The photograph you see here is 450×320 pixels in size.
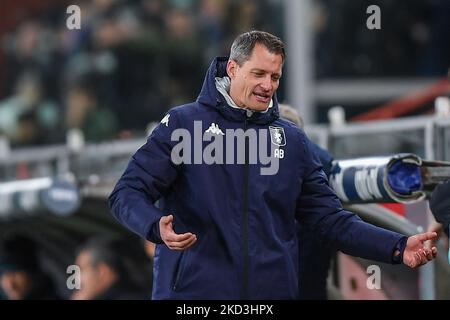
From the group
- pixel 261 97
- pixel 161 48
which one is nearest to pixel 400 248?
pixel 261 97

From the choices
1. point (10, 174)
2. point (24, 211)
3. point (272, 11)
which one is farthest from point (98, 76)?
point (24, 211)

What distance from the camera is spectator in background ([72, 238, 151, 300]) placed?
24.8 ft

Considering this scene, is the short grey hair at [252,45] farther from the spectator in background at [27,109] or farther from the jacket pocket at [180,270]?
the spectator in background at [27,109]

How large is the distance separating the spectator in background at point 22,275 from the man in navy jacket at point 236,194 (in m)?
3.47

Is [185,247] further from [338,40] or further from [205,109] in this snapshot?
[338,40]

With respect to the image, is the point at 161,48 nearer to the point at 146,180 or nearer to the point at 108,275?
the point at 108,275

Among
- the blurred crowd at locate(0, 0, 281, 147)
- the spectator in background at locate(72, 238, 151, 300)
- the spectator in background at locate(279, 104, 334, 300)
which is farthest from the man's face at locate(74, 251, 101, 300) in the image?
the blurred crowd at locate(0, 0, 281, 147)

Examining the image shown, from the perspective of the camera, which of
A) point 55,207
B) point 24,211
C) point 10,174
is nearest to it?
point 55,207

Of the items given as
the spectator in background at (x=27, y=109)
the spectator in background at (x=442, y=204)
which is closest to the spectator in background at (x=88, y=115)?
the spectator in background at (x=27, y=109)

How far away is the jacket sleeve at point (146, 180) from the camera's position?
4.52 m

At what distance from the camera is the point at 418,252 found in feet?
14.9

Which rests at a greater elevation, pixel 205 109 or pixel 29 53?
pixel 29 53
